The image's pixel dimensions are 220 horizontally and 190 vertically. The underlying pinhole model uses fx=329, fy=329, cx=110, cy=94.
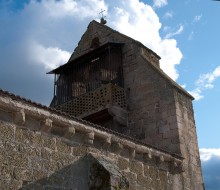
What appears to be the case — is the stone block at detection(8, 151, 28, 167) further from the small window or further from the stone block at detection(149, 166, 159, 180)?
the small window

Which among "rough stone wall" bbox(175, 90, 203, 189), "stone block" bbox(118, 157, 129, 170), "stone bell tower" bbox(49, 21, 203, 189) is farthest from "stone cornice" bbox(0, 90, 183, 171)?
"stone bell tower" bbox(49, 21, 203, 189)

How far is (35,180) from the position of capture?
657cm

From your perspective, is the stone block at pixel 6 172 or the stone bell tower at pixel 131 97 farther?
the stone bell tower at pixel 131 97

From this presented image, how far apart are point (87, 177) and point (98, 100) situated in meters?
5.15

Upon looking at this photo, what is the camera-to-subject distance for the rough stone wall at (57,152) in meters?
6.38

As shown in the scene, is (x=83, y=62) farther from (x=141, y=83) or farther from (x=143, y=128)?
(x=143, y=128)

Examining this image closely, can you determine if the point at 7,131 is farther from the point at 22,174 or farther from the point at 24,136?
the point at 22,174

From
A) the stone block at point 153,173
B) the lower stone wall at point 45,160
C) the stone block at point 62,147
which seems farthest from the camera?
the stone block at point 153,173

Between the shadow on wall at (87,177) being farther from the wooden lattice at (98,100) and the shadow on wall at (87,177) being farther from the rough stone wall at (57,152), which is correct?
the wooden lattice at (98,100)

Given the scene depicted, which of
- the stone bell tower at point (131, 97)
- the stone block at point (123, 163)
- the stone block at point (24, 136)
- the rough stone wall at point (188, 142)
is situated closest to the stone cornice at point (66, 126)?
the stone block at point (24, 136)

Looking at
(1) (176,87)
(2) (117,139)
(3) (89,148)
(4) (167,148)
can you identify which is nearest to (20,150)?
(3) (89,148)

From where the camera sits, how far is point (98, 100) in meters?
12.6

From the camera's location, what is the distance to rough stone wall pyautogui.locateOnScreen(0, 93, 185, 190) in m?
6.38

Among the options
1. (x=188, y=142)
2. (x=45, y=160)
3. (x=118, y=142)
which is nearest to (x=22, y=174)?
(x=45, y=160)
